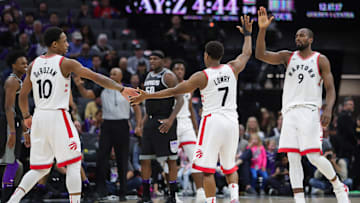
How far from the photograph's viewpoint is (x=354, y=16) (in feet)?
52.1

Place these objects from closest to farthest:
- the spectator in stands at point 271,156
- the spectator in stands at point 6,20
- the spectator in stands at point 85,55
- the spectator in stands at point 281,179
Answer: the spectator in stands at point 281,179, the spectator in stands at point 271,156, the spectator in stands at point 85,55, the spectator in stands at point 6,20

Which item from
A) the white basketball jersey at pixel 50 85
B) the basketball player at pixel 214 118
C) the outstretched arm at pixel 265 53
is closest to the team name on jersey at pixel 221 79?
the basketball player at pixel 214 118

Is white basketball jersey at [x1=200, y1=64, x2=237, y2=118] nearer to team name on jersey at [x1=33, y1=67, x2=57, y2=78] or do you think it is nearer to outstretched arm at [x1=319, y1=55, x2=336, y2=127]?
outstretched arm at [x1=319, y1=55, x2=336, y2=127]

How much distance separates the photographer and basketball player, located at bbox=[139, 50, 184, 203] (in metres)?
4.13

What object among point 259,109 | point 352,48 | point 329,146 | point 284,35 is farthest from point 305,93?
point 352,48

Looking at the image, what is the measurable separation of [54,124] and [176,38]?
348 inches

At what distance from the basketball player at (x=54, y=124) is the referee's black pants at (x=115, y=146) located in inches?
129

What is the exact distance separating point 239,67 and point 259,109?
7609 millimetres

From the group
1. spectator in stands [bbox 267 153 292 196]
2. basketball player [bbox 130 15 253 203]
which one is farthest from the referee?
spectator in stands [bbox 267 153 292 196]

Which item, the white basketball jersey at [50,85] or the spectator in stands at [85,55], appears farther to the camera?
the spectator in stands at [85,55]

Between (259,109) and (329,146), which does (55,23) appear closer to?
(259,109)

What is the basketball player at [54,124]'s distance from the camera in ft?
21.9

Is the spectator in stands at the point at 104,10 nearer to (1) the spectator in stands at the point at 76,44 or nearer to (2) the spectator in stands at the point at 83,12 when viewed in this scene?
(2) the spectator in stands at the point at 83,12

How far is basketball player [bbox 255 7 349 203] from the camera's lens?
7160mm
